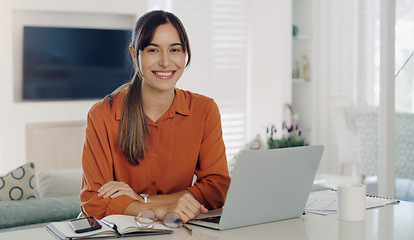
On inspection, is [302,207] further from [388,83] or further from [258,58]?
[258,58]

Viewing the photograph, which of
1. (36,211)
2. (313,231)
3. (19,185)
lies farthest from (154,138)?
(19,185)

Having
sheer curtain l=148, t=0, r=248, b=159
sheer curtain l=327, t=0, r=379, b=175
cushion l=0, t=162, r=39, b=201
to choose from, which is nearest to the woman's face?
cushion l=0, t=162, r=39, b=201

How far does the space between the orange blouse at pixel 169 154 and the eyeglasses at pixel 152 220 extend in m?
0.34

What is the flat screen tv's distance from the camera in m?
5.29

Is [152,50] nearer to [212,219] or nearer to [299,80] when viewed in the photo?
[212,219]

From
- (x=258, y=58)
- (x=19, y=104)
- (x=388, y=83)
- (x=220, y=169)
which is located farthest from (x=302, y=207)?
(x=258, y=58)

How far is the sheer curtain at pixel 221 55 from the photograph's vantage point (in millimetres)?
5984

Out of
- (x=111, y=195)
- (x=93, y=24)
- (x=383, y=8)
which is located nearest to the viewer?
(x=111, y=195)

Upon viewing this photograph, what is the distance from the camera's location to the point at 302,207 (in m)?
1.58

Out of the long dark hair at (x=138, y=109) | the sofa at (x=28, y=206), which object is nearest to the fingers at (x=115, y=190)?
the long dark hair at (x=138, y=109)

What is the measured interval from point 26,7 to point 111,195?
382 centimetres

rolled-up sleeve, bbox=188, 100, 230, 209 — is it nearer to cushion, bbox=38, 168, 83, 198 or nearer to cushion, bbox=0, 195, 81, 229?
cushion, bbox=0, 195, 81, 229

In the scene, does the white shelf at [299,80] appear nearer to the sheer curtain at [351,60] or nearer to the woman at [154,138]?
the sheer curtain at [351,60]

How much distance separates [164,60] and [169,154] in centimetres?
32
